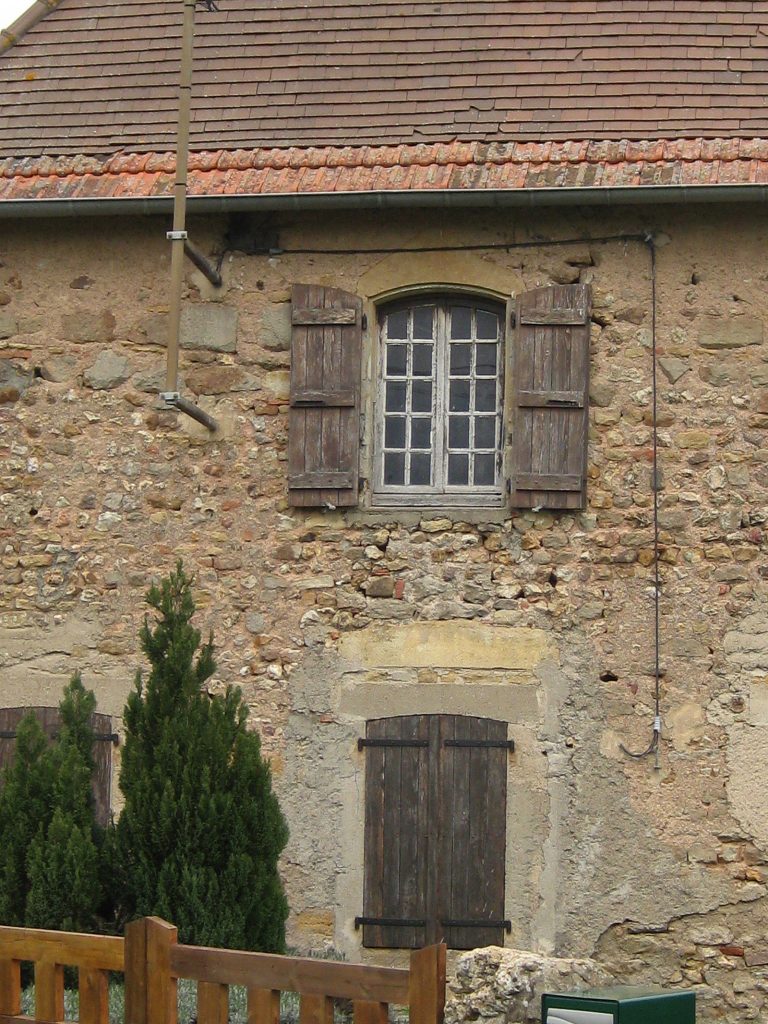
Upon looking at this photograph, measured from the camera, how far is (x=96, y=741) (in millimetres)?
10609

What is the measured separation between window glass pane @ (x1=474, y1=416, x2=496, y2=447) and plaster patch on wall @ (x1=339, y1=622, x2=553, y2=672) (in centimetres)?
114

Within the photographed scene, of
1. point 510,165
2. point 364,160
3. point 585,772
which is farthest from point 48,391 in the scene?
point 585,772

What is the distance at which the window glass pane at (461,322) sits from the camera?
10812mm

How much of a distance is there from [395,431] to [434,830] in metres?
2.40

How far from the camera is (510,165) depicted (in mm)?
10484

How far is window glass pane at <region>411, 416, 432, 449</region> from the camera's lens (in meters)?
10.8

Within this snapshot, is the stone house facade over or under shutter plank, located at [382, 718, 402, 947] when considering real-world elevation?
over

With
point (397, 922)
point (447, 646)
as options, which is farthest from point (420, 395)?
point (397, 922)

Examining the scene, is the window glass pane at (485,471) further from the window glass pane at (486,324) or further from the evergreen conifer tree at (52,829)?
the evergreen conifer tree at (52,829)

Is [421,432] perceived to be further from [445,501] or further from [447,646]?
[447,646]

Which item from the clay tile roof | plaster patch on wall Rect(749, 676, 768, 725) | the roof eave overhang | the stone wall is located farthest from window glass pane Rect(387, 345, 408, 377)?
plaster patch on wall Rect(749, 676, 768, 725)

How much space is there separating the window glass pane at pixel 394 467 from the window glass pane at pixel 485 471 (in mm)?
443

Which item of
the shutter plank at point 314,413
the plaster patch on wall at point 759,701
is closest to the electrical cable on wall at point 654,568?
the plaster patch on wall at point 759,701

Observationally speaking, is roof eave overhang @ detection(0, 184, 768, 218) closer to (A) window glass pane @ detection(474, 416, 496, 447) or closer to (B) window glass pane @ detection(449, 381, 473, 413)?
(B) window glass pane @ detection(449, 381, 473, 413)
